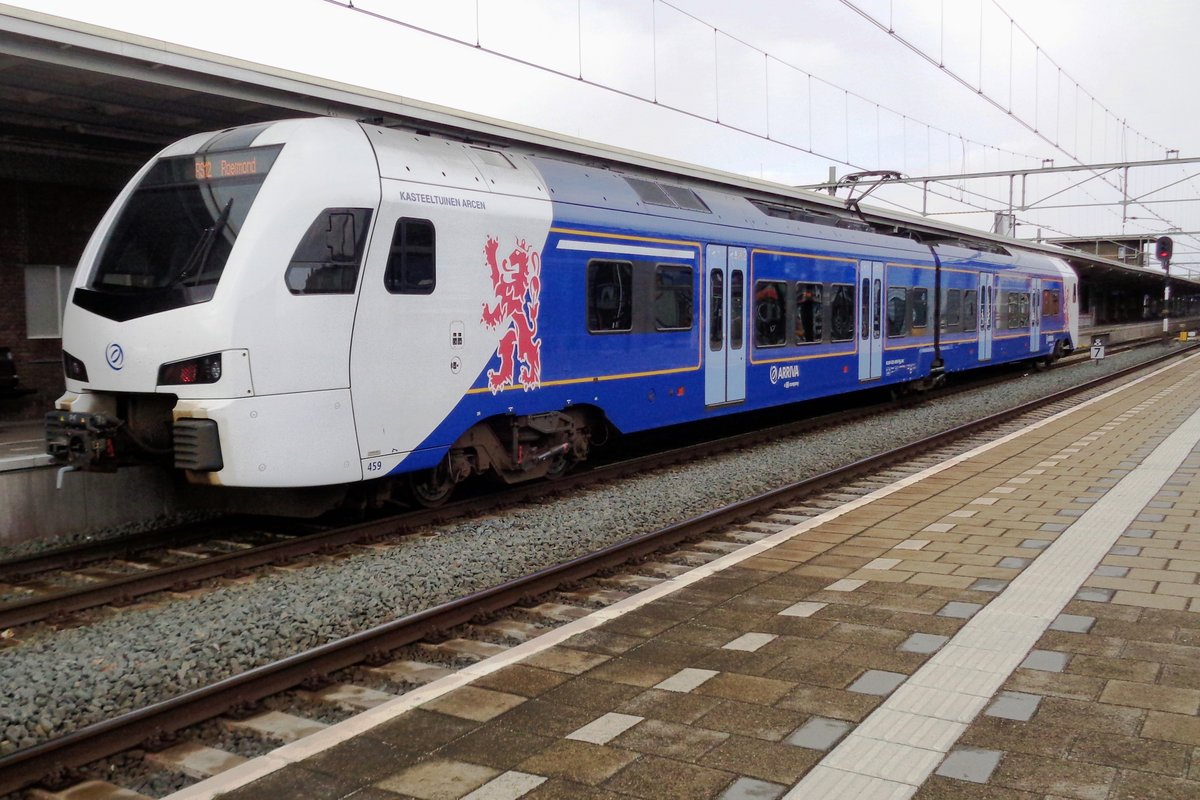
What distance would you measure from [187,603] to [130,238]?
3.34m

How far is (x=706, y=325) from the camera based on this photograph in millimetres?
12203

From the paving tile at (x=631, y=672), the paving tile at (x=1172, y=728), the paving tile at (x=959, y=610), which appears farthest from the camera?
the paving tile at (x=959, y=610)

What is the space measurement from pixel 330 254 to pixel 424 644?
333cm

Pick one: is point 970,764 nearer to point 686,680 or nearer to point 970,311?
point 686,680

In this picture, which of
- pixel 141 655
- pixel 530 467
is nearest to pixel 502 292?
pixel 530 467

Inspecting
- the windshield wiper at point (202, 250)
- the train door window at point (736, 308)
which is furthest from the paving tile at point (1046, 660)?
the train door window at point (736, 308)

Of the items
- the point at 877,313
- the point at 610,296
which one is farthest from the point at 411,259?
the point at 877,313

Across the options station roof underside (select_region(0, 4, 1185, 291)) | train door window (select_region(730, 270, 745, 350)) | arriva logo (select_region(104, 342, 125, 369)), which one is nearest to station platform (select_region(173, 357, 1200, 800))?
arriva logo (select_region(104, 342, 125, 369))

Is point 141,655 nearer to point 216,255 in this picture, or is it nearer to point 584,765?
point 584,765

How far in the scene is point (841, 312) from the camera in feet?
51.3

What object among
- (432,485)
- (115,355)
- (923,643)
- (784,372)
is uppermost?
(115,355)

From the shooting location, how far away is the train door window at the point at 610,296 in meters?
10.2

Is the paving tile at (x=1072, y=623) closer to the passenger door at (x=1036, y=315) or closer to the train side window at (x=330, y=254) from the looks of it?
the train side window at (x=330, y=254)

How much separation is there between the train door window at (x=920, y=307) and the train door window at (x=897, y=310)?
0.45m
